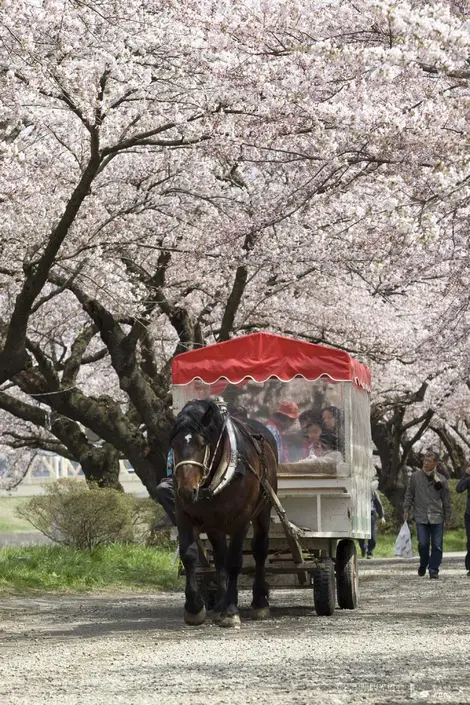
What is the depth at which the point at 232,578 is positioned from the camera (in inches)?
488

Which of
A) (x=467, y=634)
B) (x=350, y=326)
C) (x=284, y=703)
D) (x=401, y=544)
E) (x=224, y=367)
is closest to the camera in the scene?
(x=284, y=703)

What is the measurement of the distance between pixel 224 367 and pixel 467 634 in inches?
168

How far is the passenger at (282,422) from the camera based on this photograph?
46.6ft

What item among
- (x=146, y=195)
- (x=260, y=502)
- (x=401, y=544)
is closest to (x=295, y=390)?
(x=260, y=502)

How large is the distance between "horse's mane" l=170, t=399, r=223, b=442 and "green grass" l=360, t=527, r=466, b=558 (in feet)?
63.8

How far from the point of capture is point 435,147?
43.4 feet

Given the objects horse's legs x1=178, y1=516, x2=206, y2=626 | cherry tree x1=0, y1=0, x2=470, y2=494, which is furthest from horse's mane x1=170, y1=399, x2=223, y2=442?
→ cherry tree x1=0, y1=0, x2=470, y2=494

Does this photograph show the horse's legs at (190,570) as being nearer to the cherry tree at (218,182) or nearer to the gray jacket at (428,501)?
the cherry tree at (218,182)

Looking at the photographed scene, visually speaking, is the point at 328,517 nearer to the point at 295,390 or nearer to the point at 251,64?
the point at 295,390

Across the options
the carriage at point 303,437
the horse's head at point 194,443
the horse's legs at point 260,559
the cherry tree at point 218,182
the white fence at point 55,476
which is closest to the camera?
the horse's head at point 194,443

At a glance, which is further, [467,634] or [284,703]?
[467,634]

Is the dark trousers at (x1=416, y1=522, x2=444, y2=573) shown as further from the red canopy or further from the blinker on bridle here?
the blinker on bridle

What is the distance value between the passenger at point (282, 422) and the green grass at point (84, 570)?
5029 millimetres

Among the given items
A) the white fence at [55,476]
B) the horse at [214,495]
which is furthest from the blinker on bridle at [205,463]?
the white fence at [55,476]
